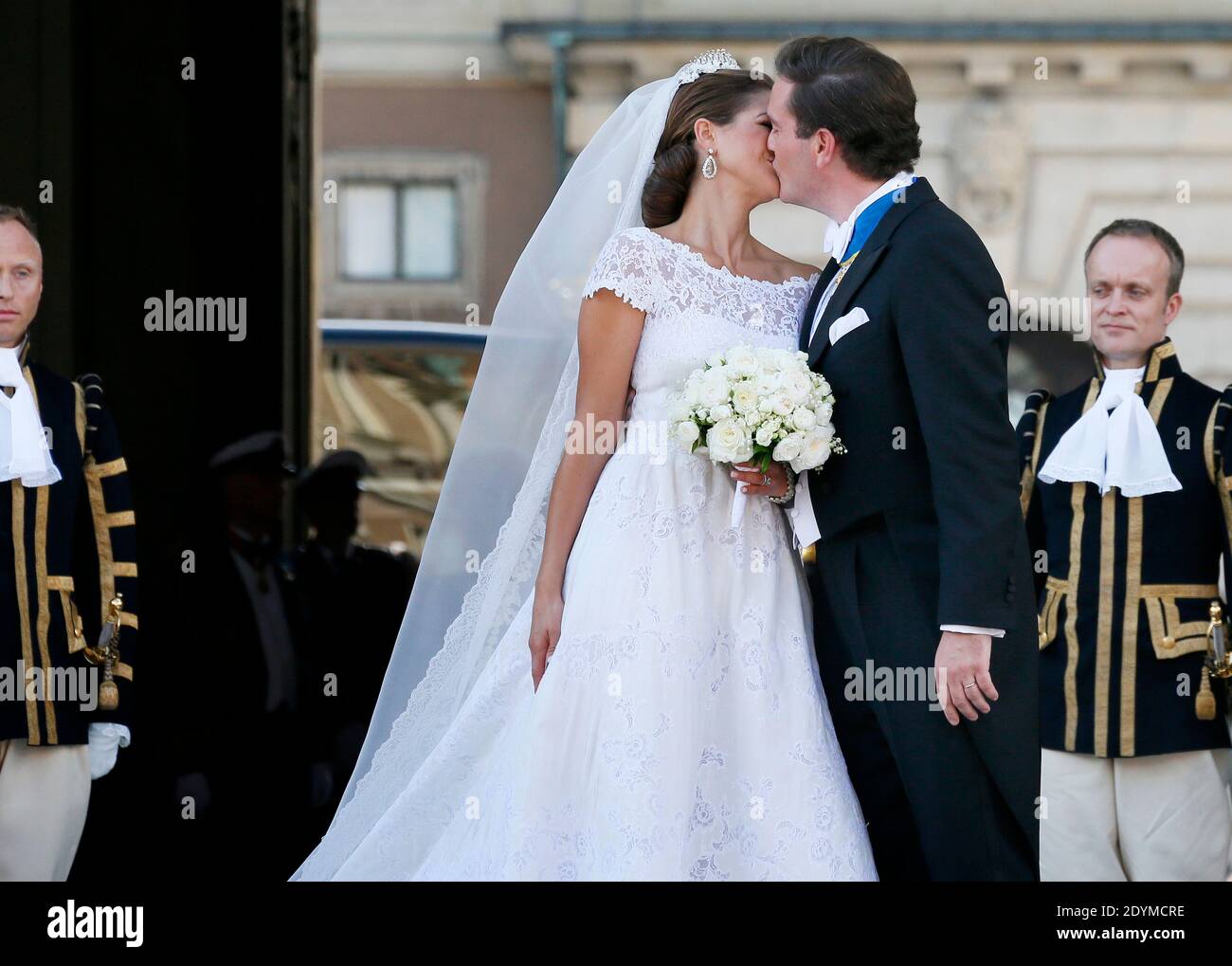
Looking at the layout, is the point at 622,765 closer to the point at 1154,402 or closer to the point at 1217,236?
the point at 1154,402

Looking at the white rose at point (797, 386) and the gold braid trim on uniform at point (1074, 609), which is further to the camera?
the gold braid trim on uniform at point (1074, 609)

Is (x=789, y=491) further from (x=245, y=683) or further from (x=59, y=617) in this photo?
(x=245, y=683)

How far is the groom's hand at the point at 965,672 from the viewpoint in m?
3.40

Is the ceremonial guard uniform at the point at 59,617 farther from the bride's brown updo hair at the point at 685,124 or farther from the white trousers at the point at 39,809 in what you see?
the bride's brown updo hair at the point at 685,124

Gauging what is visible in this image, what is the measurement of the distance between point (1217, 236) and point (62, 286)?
5412mm

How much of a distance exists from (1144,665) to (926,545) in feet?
4.04

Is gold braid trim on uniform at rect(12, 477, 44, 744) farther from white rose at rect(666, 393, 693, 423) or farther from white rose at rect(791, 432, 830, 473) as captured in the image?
white rose at rect(791, 432, 830, 473)

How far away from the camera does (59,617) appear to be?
4391mm

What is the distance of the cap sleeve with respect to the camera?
3.79 meters

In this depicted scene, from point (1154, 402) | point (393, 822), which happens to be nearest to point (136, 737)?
point (393, 822)

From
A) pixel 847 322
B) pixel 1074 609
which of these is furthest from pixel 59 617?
pixel 1074 609

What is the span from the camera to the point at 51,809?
435cm

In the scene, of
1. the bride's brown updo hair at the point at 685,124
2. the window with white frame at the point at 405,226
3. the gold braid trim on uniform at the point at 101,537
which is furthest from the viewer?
the window with white frame at the point at 405,226

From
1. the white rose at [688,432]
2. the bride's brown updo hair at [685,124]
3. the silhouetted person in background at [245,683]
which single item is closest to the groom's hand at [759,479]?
the white rose at [688,432]
